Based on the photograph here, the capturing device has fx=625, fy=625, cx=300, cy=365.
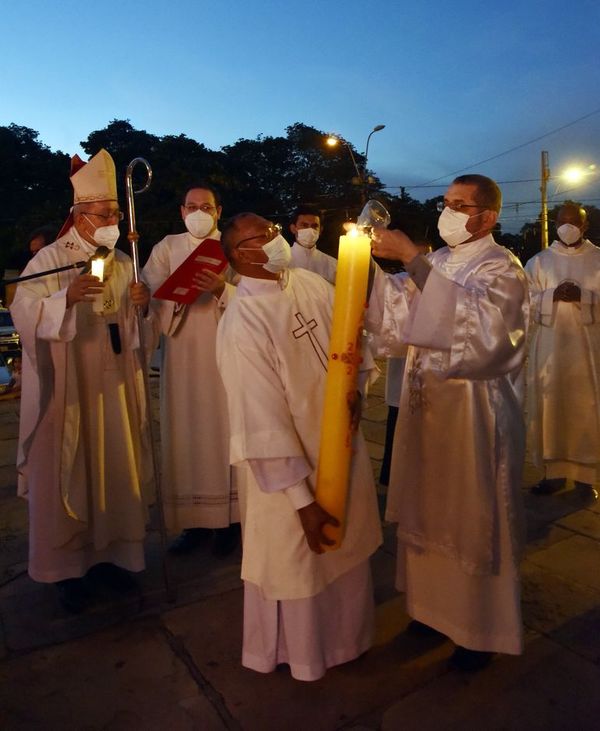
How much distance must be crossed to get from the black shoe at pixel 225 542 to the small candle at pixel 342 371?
186cm

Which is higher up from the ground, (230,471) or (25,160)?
(25,160)

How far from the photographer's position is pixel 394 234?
2543mm

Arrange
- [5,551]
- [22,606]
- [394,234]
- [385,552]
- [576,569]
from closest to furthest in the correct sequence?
1. [394,234]
2. [22,606]
3. [576,569]
4. [385,552]
5. [5,551]

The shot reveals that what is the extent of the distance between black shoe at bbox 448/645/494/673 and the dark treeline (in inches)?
390

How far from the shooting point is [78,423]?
3531 millimetres

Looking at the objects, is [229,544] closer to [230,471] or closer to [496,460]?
[230,471]

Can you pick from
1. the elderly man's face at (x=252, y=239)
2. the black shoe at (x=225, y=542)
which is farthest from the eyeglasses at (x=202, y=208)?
the black shoe at (x=225, y=542)

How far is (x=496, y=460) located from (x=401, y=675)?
1087 millimetres

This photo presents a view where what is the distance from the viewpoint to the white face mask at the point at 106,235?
3543mm

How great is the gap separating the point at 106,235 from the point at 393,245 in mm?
1808

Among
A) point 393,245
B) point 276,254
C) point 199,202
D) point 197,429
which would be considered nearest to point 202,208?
point 199,202

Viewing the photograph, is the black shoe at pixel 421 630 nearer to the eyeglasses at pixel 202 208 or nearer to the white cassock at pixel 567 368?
the white cassock at pixel 567 368

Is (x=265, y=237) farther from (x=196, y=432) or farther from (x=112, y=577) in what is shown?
(x=112, y=577)

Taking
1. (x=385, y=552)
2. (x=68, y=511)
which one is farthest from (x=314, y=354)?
(x=385, y=552)
